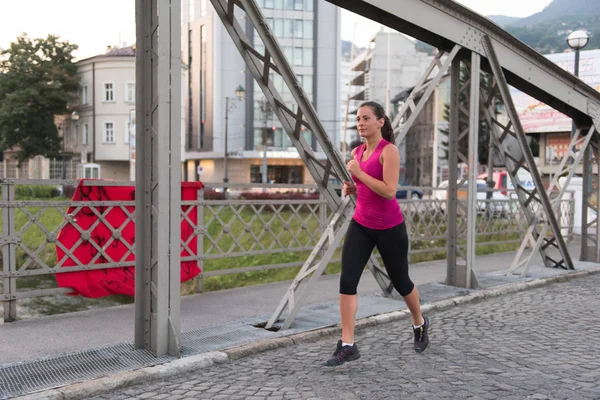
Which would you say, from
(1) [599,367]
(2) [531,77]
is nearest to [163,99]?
(1) [599,367]

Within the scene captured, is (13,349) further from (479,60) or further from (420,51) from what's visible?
(420,51)

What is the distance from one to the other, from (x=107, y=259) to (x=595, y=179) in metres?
10.2

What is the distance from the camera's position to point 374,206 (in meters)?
5.06

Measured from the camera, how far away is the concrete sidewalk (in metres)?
4.55

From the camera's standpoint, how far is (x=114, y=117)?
2064 inches

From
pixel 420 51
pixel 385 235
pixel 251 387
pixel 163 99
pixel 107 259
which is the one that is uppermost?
pixel 420 51

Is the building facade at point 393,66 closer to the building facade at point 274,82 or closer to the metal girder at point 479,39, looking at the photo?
the building facade at point 274,82

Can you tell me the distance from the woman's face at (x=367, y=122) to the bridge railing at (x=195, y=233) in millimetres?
3234

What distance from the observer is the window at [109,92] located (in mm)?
51603

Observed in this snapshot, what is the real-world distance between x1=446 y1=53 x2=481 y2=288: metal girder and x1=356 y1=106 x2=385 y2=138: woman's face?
359 cm

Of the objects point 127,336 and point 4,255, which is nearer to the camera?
point 127,336

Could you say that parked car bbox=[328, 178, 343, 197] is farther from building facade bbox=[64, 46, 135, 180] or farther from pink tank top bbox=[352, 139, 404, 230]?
building facade bbox=[64, 46, 135, 180]

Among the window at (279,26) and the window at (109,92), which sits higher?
the window at (279,26)

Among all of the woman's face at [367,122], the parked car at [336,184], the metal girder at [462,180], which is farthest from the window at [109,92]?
the woman's face at [367,122]
